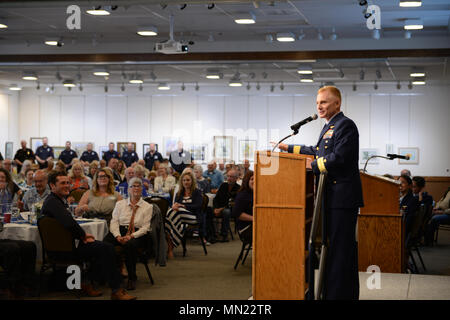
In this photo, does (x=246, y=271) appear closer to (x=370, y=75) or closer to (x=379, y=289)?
(x=379, y=289)

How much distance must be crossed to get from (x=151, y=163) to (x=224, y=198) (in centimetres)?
972

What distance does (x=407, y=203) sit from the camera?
375 inches

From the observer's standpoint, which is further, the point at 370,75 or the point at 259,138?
the point at 259,138

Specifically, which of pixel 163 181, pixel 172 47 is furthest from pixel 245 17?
pixel 163 181

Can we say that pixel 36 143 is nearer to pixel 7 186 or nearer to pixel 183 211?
pixel 7 186

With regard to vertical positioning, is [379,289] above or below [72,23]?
below

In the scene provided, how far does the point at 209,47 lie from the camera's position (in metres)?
14.6

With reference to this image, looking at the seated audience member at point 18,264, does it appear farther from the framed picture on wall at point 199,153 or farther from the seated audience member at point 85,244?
the framed picture on wall at point 199,153

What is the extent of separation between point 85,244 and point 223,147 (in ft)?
52.3

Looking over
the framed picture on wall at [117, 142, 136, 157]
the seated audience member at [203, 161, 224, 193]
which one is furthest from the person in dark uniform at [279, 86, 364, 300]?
the framed picture on wall at [117, 142, 136, 157]

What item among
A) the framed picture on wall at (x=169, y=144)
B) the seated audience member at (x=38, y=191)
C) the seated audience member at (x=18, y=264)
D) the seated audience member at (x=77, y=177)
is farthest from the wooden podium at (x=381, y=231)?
the framed picture on wall at (x=169, y=144)

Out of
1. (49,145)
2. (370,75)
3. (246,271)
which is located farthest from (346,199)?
(49,145)

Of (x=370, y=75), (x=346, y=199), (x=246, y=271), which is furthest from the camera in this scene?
(x=370, y=75)

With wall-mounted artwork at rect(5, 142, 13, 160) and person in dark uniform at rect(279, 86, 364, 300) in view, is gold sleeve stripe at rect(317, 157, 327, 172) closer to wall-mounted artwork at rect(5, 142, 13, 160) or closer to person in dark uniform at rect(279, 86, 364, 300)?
person in dark uniform at rect(279, 86, 364, 300)
